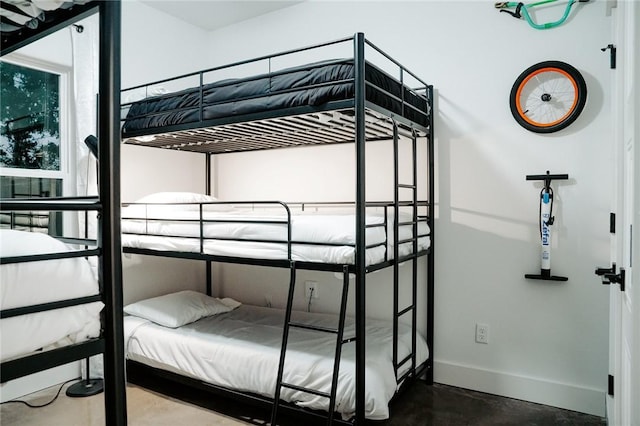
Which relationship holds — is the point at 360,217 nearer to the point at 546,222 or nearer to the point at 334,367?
the point at 334,367

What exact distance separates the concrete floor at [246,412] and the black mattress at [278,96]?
5.35 feet

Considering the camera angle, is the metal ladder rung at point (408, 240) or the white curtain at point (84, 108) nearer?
the metal ladder rung at point (408, 240)

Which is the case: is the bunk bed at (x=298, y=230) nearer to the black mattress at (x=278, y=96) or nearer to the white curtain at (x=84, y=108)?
the black mattress at (x=278, y=96)

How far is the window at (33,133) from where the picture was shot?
8.93ft

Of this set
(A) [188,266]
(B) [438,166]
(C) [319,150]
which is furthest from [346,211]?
(A) [188,266]

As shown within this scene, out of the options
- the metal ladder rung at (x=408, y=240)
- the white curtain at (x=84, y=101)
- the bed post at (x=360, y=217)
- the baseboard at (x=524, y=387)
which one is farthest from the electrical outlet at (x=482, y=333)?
the white curtain at (x=84, y=101)

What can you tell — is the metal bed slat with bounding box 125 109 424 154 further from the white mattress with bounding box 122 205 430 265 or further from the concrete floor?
the concrete floor

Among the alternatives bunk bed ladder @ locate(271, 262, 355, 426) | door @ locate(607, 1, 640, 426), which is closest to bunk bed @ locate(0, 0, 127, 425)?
bunk bed ladder @ locate(271, 262, 355, 426)

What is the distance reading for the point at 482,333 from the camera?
2.71 m

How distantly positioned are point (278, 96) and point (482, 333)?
1864 millimetres

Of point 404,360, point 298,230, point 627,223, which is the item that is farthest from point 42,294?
point 404,360

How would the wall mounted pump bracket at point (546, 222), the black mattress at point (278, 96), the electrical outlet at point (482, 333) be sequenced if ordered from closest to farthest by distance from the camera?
1. the black mattress at point (278, 96)
2. the wall mounted pump bracket at point (546, 222)
3. the electrical outlet at point (482, 333)

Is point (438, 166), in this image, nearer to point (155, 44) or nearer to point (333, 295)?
point (333, 295)

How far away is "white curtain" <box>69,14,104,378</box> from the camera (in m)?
2.87
